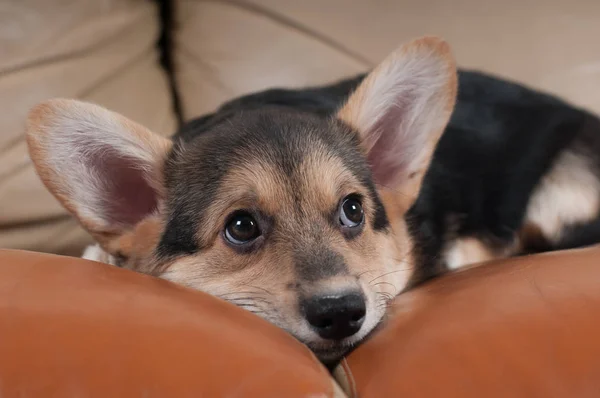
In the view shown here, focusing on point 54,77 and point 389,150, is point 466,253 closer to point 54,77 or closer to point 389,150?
point 389,150

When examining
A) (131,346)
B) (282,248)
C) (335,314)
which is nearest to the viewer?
(131,346)

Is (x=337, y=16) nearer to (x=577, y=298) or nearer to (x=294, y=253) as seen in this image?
(x=294, y=253)

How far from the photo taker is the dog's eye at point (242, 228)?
1243 mm

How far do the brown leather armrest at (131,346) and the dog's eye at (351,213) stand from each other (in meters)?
0.36

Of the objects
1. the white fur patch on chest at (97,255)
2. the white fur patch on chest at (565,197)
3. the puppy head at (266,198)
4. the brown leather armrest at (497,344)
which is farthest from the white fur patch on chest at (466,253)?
the white fur patch on chest at (97,255)

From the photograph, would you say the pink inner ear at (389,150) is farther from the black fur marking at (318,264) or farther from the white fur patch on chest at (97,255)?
the white fur patch on chest at (97,255)

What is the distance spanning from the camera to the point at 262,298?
1.14 meters

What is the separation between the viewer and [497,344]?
924mm

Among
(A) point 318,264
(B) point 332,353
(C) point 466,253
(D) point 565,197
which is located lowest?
(C) point 466,253

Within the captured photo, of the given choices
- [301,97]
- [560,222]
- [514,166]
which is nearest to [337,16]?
[301,97]

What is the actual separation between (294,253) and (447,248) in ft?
2.21

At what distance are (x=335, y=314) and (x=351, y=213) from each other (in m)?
0.33

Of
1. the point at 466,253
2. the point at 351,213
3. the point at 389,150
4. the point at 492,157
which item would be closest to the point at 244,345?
the point at 351,213

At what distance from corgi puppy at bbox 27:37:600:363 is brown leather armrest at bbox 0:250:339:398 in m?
0.16
